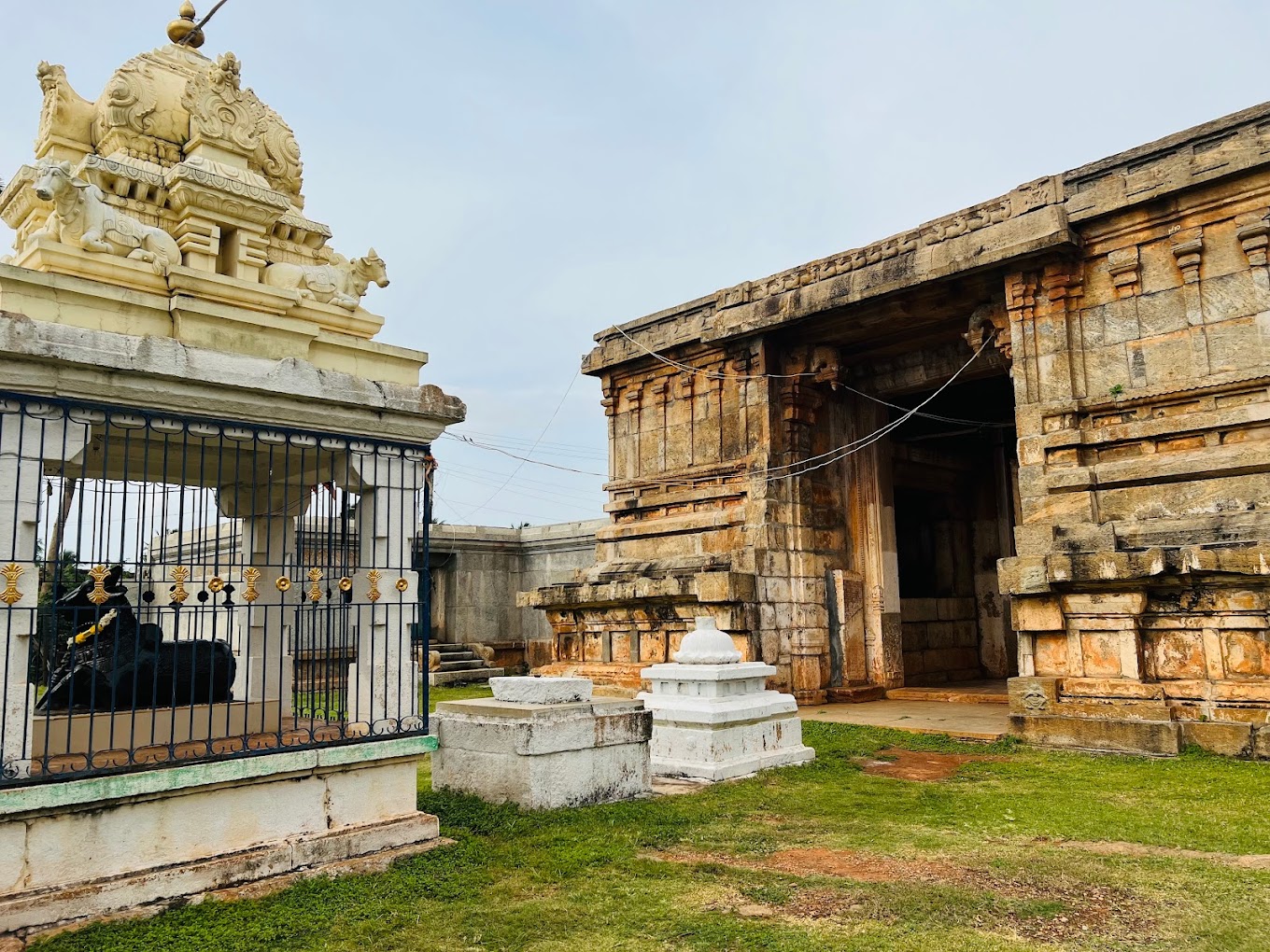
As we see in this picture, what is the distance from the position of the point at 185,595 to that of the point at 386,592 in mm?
1221

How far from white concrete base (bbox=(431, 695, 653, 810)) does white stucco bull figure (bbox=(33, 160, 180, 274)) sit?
11.6ft

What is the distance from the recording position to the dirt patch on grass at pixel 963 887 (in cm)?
407

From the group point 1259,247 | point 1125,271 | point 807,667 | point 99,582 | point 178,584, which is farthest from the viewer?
point 807,667

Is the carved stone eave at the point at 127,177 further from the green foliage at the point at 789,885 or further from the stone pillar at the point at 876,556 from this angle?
the stone pillar at the point at 876,556

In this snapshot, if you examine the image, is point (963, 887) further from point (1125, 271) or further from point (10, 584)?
point (1125, 271)

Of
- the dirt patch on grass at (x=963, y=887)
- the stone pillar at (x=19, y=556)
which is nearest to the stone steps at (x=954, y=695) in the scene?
the dirt patch on grass at (x=963, y=887)

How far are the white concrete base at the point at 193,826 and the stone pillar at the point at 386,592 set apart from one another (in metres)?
0.31

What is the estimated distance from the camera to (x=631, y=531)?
50.4ft

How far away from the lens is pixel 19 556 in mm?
4297

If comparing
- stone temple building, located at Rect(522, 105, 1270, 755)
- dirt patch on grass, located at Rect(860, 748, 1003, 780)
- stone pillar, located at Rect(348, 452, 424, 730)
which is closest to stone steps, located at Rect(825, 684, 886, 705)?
stone temple building, located at Rect(522, 105, 1270, 755)

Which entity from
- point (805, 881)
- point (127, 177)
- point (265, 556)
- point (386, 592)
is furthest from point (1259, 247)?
point (127, 177)

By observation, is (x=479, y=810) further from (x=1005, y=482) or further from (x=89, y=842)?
(x=1005, y=482)

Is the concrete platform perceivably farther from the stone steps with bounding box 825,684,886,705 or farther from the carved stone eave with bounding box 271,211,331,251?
the carved stone eave with bounding box 271,211,331,251

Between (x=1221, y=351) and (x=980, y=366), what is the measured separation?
4.25 metres
